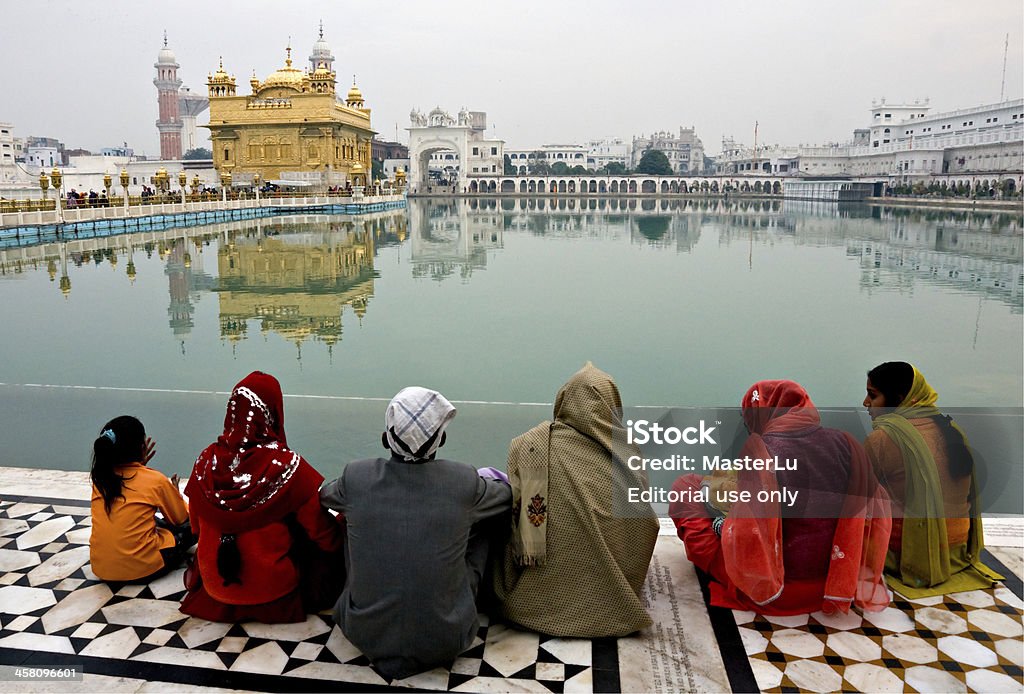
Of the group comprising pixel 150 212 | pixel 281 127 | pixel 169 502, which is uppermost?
pixel 281 127

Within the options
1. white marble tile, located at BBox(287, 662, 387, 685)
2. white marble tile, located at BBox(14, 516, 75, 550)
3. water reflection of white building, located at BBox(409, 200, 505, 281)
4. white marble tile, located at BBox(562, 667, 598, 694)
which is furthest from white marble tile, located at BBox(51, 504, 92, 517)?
water reflection of white building, located at BBox(409, 200, 505, 281)

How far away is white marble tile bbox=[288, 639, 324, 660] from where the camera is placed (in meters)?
1.39

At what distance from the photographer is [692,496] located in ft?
5.52

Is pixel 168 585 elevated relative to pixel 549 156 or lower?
lower

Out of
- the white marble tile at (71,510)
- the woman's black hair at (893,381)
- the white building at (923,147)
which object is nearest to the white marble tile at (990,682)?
the woman's black hair at (893,381)

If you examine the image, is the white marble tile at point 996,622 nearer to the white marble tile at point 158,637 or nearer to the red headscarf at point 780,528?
the red headscarf at point 780,528

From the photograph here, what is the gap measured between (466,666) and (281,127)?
23.7m

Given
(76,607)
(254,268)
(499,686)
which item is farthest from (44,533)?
(254,268)

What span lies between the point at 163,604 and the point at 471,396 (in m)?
2.00

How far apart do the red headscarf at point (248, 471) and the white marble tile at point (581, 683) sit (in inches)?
23.1

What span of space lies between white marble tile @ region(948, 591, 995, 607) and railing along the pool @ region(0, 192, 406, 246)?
39.4 feet

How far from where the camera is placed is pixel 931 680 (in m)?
1.32

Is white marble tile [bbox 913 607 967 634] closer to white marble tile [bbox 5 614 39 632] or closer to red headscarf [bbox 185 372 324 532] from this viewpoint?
red headscarf [bbox 185 372 324 532]

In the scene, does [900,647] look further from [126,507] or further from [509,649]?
[126,507]
